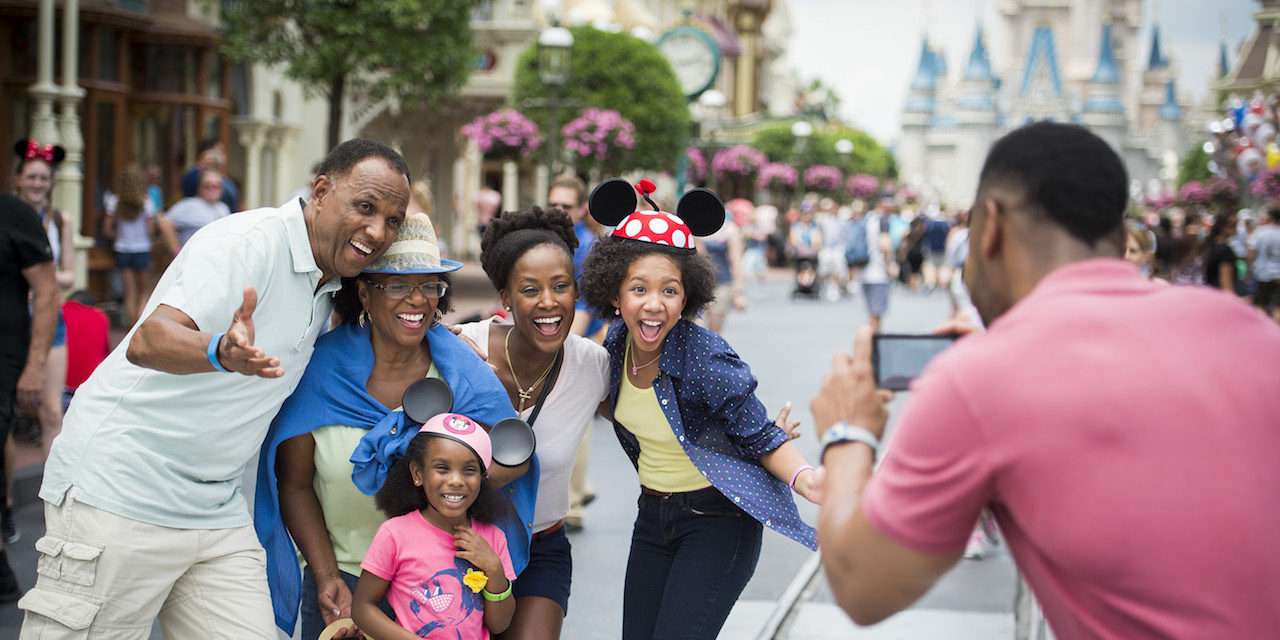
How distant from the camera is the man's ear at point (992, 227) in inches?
98.0

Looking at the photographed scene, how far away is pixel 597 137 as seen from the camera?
1032 inches

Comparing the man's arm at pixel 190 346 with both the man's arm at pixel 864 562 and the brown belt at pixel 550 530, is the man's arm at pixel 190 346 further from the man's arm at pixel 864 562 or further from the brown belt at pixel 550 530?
the man's arm at pixel 864 562

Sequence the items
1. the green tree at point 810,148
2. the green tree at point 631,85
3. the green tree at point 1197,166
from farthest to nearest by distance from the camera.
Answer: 1. the green tree at point 1197,166
2. the green tree at point 810,148
3. the green tree at point 631,85

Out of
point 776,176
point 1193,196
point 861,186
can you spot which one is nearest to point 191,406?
point 776,176

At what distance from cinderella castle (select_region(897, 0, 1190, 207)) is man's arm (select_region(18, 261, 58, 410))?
5559 inches

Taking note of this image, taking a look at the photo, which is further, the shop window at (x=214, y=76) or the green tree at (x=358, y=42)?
the shop window at (x=214, y=76)

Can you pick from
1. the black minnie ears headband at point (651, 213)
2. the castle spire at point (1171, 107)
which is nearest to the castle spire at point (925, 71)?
Answer: the castle spire at point (1171, 107)

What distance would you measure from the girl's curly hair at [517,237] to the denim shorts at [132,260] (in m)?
12.4

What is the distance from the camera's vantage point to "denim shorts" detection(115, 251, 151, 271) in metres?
16.3

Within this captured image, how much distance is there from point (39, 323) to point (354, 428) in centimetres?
359

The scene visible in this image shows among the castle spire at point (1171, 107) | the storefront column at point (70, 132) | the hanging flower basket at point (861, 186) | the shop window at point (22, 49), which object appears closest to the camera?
the storefront column at point (70, 132)

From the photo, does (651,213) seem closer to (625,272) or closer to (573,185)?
(625,272)

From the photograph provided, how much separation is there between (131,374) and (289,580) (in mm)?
714

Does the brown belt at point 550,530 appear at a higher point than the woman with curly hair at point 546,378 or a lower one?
lower
